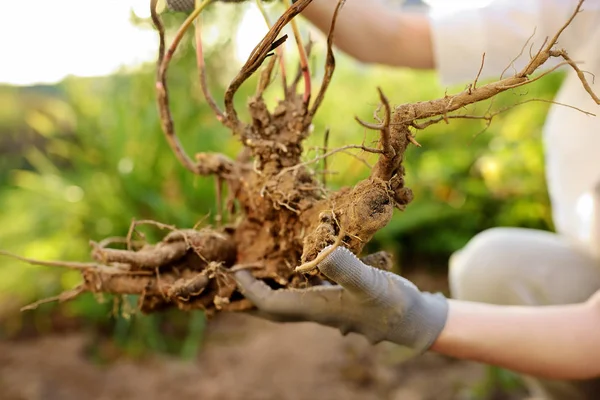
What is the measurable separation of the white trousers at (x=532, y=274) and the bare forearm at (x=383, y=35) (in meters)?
0.48

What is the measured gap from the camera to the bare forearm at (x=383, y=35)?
1176 millimetres

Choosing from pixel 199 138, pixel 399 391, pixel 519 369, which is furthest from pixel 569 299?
pixel 199 138

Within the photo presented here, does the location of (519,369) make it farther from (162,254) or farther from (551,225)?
(551,225)

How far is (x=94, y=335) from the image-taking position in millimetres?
1928

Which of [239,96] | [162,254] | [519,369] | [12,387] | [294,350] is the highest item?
[239,96]

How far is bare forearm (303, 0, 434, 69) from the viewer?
1176mm

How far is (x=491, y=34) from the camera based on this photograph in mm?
1206

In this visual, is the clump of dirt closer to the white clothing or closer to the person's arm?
the person's arm

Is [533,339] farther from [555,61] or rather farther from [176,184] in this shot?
[176,184]

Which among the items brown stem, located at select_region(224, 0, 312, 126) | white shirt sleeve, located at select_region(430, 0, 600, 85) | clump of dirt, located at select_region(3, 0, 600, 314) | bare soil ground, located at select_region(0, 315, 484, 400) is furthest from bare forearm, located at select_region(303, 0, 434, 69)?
bare soil ground, located at select_region(0, 315, 484, 400)

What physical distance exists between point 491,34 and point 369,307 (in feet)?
2.46

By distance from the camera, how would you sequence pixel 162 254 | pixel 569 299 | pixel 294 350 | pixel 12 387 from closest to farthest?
pixel 162 254 → pixel 569 299 → pixel 12 387 → pixel 294 350

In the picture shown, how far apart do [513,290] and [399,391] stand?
599 millimetres

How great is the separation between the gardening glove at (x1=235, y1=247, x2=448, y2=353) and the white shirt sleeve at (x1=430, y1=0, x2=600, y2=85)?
1.81 ft
